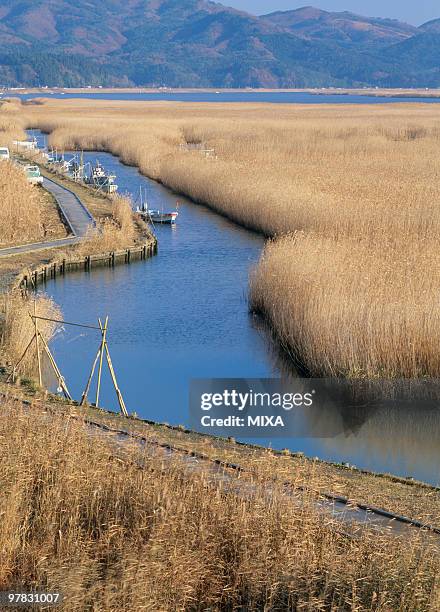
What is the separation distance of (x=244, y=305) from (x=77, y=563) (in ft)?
55.5

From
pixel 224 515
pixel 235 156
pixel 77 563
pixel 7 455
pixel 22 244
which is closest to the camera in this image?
pixel 77 563

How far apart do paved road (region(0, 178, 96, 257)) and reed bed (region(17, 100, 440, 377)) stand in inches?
219

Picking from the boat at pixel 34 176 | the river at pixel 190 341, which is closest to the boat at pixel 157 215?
the river at pixel 190 341

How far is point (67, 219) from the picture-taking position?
117 feet

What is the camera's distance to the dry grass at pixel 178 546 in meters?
8.23

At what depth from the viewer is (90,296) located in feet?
87.6

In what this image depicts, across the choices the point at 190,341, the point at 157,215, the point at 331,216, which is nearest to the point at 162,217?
the point at 157,215

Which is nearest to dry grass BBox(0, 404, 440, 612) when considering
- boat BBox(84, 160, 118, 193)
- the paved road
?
the paved road

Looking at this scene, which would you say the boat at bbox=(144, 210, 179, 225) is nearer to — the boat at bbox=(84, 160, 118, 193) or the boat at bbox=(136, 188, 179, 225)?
the boat at bbox=(136, 188, 179, 225)

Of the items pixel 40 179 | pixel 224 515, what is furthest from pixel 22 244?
pixel 224 515

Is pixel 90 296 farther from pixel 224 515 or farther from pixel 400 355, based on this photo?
pixel 224 515

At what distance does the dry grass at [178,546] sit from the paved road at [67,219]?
2033 centimetres

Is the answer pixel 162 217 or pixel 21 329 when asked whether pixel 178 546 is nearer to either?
pixel 21 329

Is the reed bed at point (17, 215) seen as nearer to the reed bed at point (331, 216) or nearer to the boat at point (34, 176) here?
the reed bed at point (331, 216)
